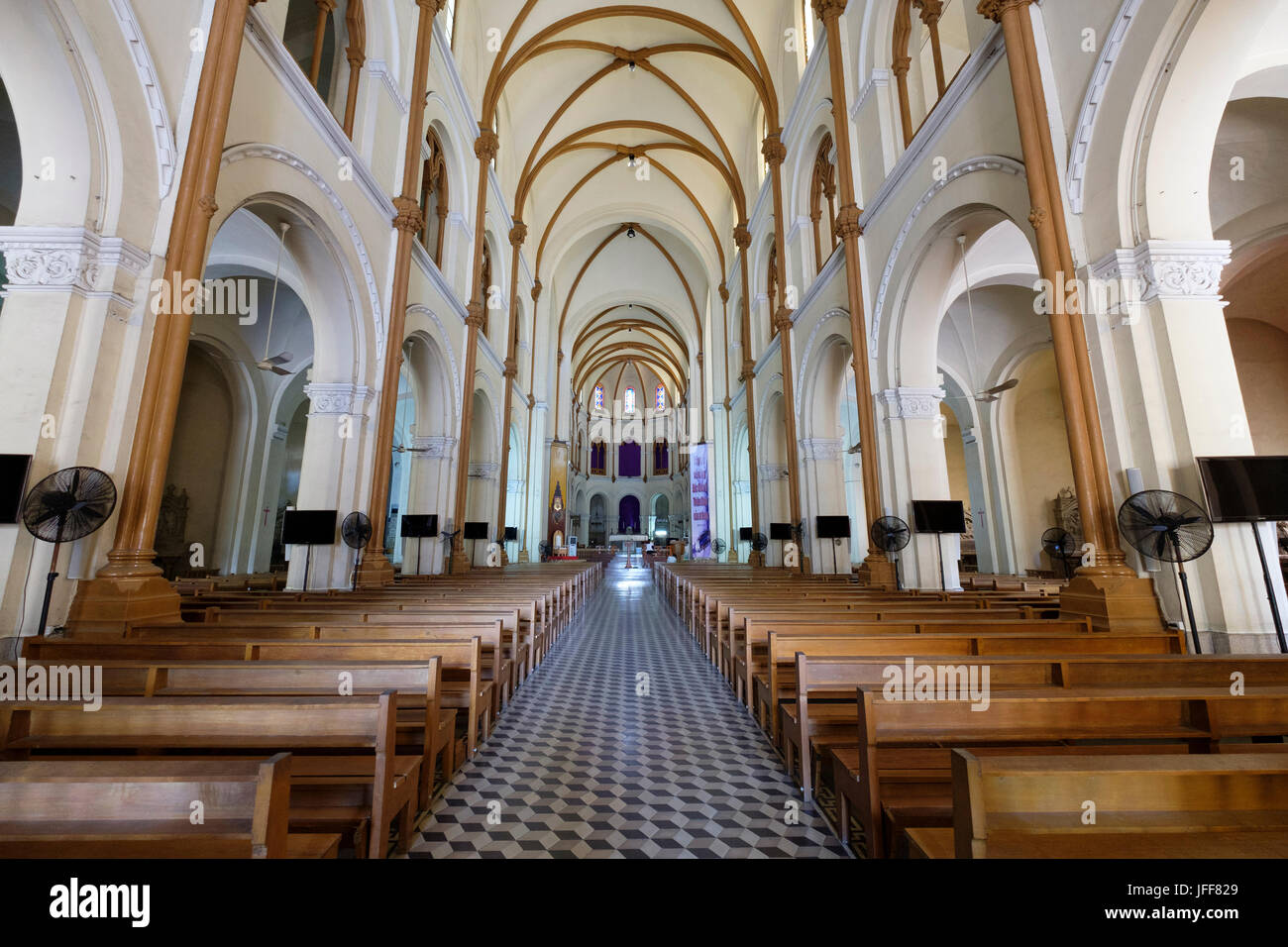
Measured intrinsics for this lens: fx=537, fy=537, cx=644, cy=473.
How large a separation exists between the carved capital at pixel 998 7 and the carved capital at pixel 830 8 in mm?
4654

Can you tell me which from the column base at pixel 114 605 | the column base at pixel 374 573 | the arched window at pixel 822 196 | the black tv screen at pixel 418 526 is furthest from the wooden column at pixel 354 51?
the arched window at pixel 822 196

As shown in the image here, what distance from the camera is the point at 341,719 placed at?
6.03ft

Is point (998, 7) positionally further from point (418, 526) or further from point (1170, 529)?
point (418, 526)

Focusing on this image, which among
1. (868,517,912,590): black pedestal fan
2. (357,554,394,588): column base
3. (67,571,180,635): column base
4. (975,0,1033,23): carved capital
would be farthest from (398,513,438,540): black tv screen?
(975,0,1033,23): carved capital

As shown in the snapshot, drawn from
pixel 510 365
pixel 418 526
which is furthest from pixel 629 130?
pixel 418 526

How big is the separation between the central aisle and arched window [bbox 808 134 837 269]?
9.01 m

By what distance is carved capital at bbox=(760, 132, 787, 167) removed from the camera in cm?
1166

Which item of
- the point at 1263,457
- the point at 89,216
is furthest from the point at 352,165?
the point at 1263,457

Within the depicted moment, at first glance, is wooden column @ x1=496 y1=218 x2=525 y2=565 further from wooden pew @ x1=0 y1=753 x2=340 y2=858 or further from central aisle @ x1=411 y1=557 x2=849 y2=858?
wooden pew @ x1=0 y1=753 x2=340 y2=858

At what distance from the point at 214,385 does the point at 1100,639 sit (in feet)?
51.6

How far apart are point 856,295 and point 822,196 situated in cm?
451

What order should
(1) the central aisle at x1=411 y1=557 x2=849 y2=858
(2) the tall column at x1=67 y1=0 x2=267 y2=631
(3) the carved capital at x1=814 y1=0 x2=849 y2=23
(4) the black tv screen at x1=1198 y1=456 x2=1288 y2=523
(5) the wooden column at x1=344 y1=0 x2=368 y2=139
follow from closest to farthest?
1. (1) the central aisle at x1=411 y1=557 x2=849 y2=858
2. (4) the black tv screen at x1=1198 y1=456 x2=1288 y2=523
3. (2) the tall column at x1=67 y1=0 x2=267 y2=631
4. (5) the wooden column at x1=344 y1=0 x2=368 y2=139
5. (3) the carved capital at x1=814 y1=0 x2=849 y2=23
